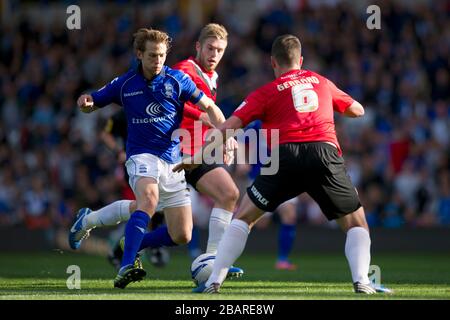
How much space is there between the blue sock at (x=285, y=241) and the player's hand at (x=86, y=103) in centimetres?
464

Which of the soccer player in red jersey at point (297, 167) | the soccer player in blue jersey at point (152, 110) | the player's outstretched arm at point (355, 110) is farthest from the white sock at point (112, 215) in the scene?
the player's outstretched arm at point (355, 110)

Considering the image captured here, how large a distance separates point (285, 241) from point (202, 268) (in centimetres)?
415

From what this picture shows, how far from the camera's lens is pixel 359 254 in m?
8.16

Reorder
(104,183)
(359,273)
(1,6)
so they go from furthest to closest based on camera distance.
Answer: (1,6) < (104,183) < (359,273)

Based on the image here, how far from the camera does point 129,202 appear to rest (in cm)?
1023

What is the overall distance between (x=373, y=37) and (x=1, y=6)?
8.50 metres

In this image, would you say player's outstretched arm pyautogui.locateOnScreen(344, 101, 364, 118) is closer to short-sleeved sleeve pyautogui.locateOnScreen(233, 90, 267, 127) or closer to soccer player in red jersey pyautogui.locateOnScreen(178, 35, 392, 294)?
soccer player in red jersey pyautogui.locateOnScreen(178, 35, 392, 294)

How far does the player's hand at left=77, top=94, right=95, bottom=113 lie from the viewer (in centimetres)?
905

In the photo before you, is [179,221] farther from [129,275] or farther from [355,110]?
[355,110]

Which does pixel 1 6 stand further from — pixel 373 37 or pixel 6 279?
pixel 6 279

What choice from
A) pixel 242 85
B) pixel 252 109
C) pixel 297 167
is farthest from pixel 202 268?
pixel 242 85

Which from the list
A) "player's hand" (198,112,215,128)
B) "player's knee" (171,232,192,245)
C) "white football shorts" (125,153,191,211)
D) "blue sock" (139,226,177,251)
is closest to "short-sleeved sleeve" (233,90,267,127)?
"white football shorts" (125,153,191,211)

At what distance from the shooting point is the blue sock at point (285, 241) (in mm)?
13117
